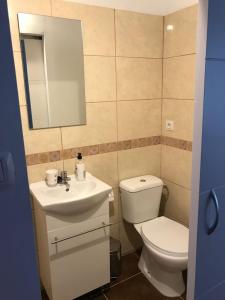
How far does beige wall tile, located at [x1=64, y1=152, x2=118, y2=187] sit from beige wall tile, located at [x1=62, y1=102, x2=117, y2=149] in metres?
0.12

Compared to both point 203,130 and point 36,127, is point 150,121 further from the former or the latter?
point 203,130

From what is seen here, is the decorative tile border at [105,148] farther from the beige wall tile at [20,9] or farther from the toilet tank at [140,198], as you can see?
the beige wall tile at [20,9]

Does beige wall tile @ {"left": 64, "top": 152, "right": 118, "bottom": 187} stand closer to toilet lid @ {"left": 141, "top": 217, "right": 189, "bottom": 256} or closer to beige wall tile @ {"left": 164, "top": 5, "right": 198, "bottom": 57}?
toilet lid @ {"left": 141, "top": 217, "right": 189, "bottom": 256}

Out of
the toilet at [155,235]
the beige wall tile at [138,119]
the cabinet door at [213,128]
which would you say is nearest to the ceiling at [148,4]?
the beige wall tile at [138,119]

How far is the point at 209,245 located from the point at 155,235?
0.81 metres

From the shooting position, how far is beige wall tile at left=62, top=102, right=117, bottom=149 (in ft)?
6.28

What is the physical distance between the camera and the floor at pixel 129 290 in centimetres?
192

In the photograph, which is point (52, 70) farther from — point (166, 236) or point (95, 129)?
point (166, 236)

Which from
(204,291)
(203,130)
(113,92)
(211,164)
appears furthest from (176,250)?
(113,92)

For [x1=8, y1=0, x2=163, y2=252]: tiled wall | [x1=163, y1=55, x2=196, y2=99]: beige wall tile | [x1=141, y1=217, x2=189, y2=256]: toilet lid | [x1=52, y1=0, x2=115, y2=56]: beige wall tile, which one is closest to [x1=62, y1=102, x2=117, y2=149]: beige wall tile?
[x1=8, y1=0, x2=163, y2=252]: tiled wall

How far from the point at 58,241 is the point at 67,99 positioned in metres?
0.98

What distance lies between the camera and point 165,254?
1762 mm

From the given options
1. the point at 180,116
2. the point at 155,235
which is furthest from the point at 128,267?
the point at 180,116

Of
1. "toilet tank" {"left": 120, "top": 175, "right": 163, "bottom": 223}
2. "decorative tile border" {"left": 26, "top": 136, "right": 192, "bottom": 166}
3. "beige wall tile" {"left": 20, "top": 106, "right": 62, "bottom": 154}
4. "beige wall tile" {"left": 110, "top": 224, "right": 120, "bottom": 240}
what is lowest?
"beige wall tile" {"left": 110, "top": 224, "right": 120, "bottom": 240}
